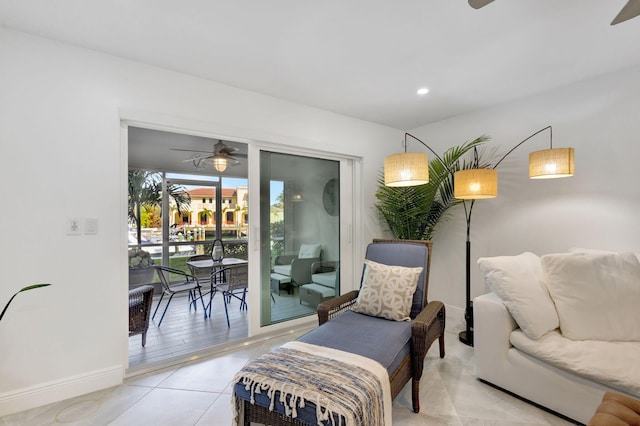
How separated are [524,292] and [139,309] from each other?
3.14m

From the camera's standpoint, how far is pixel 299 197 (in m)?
3.31

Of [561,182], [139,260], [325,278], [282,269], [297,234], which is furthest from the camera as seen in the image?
[139,260]

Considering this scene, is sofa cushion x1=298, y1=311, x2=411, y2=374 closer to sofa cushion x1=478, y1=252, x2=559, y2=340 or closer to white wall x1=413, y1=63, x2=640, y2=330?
sofa cushion x1=478, y1=252, x2=559, y2=340

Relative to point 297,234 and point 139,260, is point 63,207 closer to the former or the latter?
point 297,234

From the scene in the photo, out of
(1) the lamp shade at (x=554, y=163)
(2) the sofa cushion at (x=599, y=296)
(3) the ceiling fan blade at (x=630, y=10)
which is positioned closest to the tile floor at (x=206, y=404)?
(2) the sofa cushion at (x=599, y=296)

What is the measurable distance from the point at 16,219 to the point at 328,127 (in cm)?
276

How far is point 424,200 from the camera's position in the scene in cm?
327

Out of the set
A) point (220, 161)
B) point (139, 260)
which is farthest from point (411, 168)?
point (139, 260)

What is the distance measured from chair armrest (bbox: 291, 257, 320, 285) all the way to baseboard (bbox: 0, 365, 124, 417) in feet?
5.62

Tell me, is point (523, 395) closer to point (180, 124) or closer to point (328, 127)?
point (328, 127)

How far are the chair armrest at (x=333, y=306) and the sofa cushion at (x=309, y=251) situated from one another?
0.98 m

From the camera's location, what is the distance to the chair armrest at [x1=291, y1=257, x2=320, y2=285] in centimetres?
329

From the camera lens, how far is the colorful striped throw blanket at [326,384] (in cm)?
124

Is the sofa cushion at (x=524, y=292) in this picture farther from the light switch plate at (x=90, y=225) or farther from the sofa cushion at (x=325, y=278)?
the light switch plate at (x=90, y=225)
